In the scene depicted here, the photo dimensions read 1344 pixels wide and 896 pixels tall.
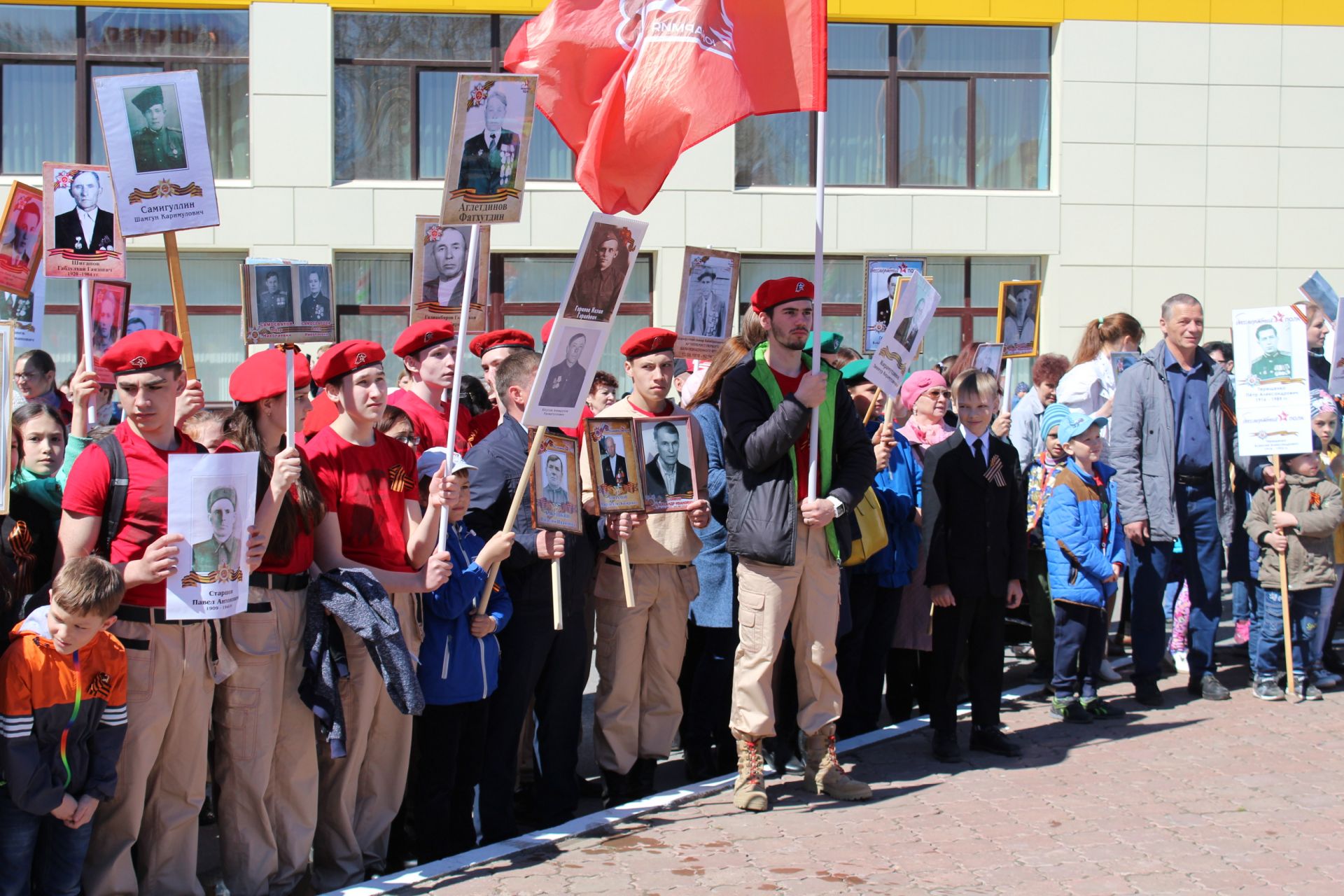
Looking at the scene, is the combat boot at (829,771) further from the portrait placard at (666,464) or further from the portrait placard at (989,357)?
the portrait placard at (989,357)

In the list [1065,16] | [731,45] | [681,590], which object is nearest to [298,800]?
[681,590]

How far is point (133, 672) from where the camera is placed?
5051 mm

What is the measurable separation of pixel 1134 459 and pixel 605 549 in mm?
3522

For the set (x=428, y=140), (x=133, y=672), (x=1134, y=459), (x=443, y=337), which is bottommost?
(x=133, y=672)

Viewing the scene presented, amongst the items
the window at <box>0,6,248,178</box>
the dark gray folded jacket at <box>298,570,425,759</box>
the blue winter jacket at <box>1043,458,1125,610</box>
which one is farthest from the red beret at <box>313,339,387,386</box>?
the window at <box>0,6,248,178</box>

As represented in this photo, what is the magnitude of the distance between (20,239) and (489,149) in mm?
2651

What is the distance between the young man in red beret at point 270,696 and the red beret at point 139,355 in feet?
1.36

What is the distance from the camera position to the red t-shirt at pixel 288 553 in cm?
537

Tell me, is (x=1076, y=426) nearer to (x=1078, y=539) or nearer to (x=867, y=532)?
(x=1078, y=539)

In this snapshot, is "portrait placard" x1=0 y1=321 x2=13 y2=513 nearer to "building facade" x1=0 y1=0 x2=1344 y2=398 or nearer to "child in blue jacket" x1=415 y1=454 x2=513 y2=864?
"child in blue jacket" x1=415 y1=454 x2=513 y2=864

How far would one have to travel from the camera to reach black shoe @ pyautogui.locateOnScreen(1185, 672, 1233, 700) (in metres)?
8.69

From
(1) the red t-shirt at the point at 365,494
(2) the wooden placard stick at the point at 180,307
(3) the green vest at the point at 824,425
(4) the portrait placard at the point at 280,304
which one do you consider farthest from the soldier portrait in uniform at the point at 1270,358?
(2) the wooden placard stick at the point at 180,307

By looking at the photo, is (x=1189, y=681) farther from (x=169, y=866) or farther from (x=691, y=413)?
(x=169, y=866)

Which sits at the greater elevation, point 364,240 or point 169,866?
point 364,240
